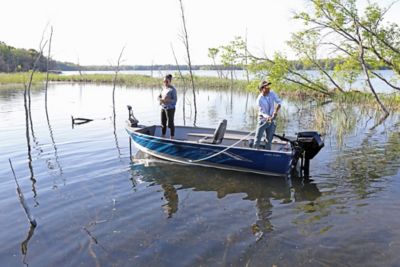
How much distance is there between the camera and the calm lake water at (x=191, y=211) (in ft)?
15.5

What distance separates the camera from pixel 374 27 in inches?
659

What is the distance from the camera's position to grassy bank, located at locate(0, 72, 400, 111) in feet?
65.6

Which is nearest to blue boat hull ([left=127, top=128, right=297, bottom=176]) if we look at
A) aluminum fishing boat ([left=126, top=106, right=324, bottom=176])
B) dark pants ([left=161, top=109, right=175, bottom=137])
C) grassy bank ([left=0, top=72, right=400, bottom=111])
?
aluminum fishing boat ([left=126, top=106, right=324, bottom=176])

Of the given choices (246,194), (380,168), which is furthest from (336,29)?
(246,194)

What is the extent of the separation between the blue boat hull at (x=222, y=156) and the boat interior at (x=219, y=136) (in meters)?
0.44

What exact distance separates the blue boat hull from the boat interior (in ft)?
1.44

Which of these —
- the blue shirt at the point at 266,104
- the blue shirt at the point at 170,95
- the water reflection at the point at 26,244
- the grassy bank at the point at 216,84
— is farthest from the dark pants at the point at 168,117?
the grassy bank at the point at 216,84

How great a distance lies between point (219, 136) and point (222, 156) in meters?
0.70

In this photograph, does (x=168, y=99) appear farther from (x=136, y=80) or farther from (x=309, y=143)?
(x=136, y=80)

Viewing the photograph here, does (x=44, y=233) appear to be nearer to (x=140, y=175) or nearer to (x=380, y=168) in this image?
(x=140, y=175)

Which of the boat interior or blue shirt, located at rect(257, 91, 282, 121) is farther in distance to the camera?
the boat interior

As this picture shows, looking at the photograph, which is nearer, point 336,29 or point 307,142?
point 307,142

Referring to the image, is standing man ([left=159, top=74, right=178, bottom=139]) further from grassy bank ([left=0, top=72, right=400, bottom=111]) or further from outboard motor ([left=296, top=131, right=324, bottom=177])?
grassy bank ([left=0, top=72, right=400, bottom=111])

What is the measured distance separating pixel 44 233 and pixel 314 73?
73.4 ft
